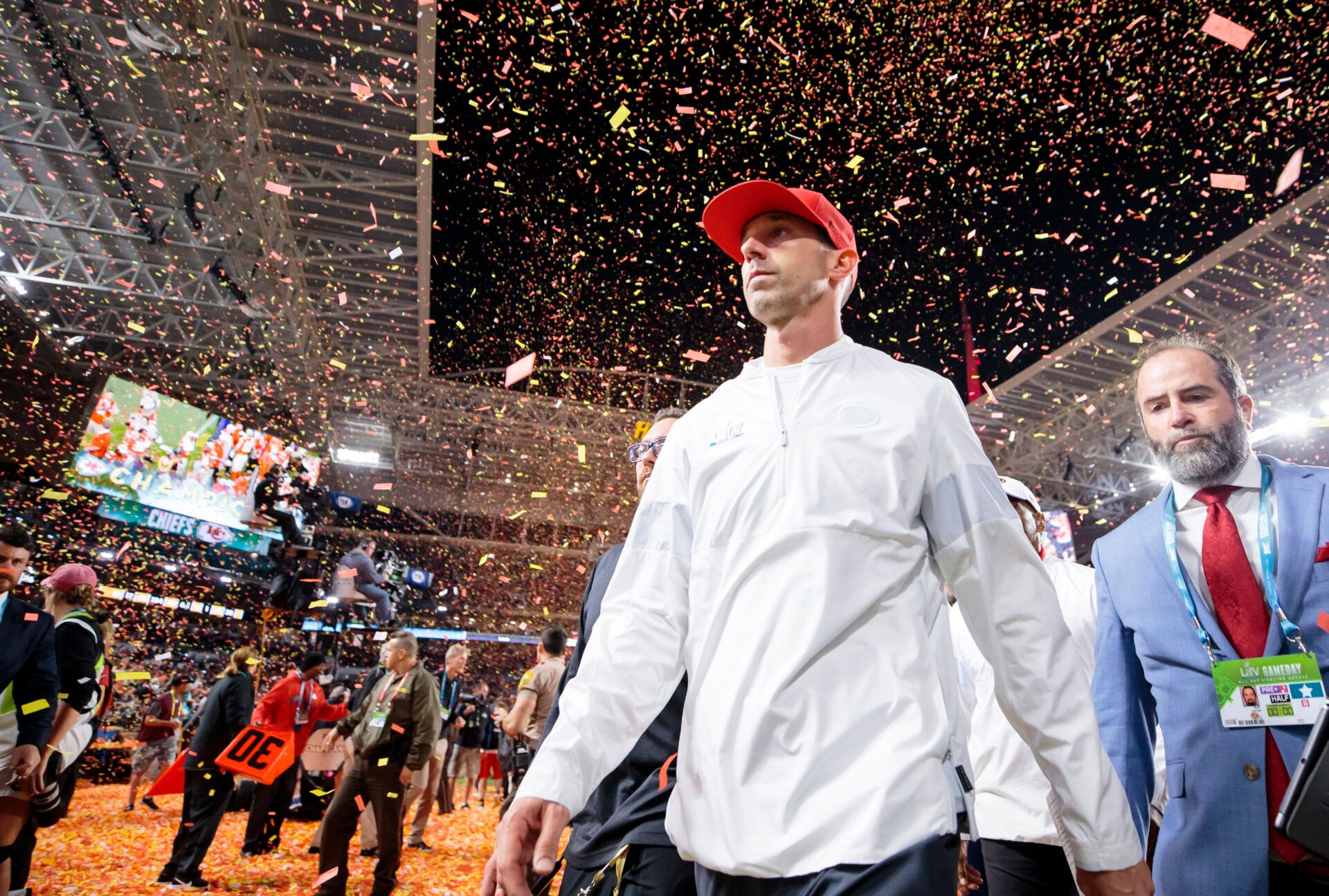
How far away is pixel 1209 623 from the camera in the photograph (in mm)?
1870

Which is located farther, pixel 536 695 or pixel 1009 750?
pixel 536 695

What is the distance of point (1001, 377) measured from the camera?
1520 centimetres

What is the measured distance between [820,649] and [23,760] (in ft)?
15.0

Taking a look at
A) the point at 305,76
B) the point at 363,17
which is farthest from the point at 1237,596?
the point at 305,76

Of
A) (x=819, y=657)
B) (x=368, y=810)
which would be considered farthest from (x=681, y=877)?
(x=368, y=810)

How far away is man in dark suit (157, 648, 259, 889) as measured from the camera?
598 cm

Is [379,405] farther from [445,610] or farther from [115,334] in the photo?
[445,610]

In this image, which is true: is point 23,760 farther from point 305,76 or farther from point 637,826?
point 305,76

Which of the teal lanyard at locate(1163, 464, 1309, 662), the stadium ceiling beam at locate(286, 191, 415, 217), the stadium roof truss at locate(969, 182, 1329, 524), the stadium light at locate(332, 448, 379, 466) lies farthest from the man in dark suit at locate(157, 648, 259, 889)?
the stadium light at locate(332, 448, 379, 466)

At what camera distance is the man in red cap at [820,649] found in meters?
1.14

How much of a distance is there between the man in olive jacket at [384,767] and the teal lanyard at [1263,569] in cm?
505

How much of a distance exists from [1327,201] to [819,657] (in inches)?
471

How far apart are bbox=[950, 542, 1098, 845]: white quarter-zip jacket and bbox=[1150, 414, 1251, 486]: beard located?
604 millimetres

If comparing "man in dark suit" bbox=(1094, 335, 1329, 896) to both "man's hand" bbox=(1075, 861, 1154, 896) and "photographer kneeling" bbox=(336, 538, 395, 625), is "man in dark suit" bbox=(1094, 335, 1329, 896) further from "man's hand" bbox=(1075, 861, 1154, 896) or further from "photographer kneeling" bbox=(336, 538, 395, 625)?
"photographer kneeling" bbox=(336, 538, 395, 625)
